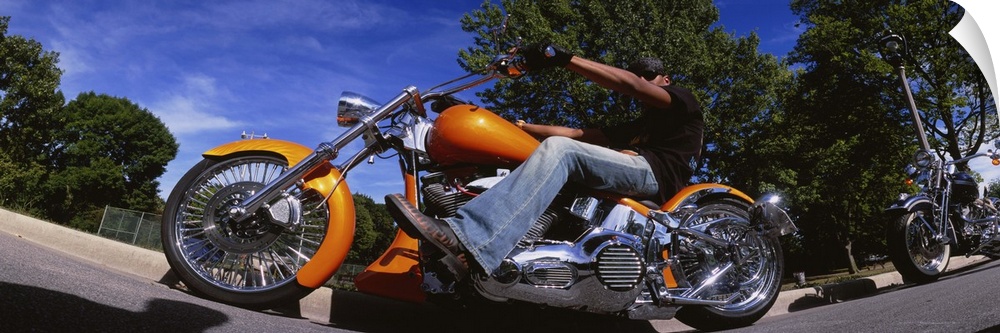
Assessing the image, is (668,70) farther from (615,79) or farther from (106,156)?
(106,156)

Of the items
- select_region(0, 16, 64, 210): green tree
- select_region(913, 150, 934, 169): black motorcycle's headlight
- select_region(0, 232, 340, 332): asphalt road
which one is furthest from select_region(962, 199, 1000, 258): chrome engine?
select_region(0, 16, 64, 210): green tree

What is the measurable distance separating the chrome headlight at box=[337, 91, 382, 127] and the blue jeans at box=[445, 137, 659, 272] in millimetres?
923

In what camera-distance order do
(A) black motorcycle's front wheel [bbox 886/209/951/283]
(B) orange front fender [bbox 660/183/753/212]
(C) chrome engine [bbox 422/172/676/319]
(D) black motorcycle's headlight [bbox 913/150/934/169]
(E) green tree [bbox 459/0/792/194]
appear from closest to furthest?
1. (C) chrome engine [bbox 422/172/676/319]
2. (B) orange front fender [bbox 660/183/753/212]
3. (A) black motorcycle's front wheel [bbox 886/209/951/283]
4. (D) black motorcycle's headlight [bbox 913/150/934/169]
5. (E) green tree [bbox 459/0/792/194]

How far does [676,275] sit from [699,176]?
1365 centimetres

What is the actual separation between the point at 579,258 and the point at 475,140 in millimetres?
662

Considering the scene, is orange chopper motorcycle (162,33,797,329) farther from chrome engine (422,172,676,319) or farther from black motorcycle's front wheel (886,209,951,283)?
black motorcycle's front wheel (886,209,951,283)

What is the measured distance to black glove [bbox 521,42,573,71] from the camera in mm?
2352

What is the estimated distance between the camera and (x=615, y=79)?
2.48 meters

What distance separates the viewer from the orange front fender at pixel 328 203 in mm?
2545

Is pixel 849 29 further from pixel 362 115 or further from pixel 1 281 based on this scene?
pixel 1 281

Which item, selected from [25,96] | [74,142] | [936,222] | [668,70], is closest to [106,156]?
[74,142]

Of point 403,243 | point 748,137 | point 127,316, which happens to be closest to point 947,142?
point 748,137

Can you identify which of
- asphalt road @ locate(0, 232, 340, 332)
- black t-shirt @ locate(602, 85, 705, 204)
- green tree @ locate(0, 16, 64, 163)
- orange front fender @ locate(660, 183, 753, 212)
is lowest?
asphalt road @ locate(0, 232, 340, 332)

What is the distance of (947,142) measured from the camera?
1403 centimetres
